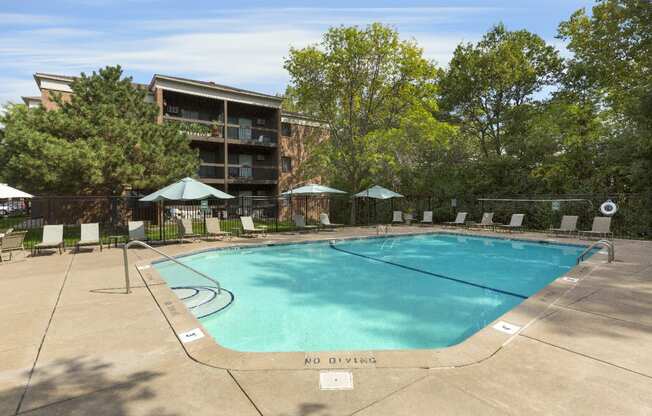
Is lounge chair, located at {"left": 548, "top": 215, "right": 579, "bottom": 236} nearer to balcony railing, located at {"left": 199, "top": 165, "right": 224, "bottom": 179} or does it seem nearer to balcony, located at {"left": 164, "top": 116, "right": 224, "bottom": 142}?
balcony railing, located at {"left": 199, "top": 165, "right": 224, "bottom": 179}

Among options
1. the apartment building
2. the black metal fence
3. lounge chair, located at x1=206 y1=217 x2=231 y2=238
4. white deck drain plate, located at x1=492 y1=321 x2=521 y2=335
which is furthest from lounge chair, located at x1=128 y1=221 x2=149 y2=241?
white deck drain plate, located at x1=492 y1=321 x2=521 y2=335

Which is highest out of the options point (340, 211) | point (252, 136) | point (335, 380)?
point (252, 136)

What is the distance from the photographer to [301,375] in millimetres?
3148

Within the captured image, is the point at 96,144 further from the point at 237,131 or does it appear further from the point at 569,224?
the point at 569,224

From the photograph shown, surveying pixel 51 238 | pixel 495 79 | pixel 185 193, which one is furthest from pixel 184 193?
pixel 495 79

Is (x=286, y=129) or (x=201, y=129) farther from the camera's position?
(x=286, y=129)

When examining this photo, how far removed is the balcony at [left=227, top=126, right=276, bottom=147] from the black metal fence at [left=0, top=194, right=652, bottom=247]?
194 inches

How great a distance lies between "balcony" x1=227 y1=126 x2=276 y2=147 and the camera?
25.8 m

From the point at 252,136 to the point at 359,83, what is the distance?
37.6 ft

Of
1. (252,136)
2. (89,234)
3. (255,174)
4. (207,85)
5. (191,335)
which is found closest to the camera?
(191,335)

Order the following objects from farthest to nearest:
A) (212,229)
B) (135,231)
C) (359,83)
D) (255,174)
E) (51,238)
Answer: (255,174) → (359,83) → (212,229) → (135,231) → (51,238)

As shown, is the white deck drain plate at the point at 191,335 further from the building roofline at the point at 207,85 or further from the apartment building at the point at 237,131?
the building roofline at the point at 207,85

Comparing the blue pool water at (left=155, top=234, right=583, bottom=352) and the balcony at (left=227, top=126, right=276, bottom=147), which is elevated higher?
the balcony at (left=227, top=126, right=276, bottom=147)

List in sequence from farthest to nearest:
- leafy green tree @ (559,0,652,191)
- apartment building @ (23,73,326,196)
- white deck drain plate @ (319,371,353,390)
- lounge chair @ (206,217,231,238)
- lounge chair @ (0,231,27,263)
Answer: apartment building @ (23,73,326,196) → leafy green tree @ (559,0,652,191) → lounge chair @ (206,217,231,238) → lounge chair @ (0,231,27,263) → white deck drain plate @ (319,371,353,390)
